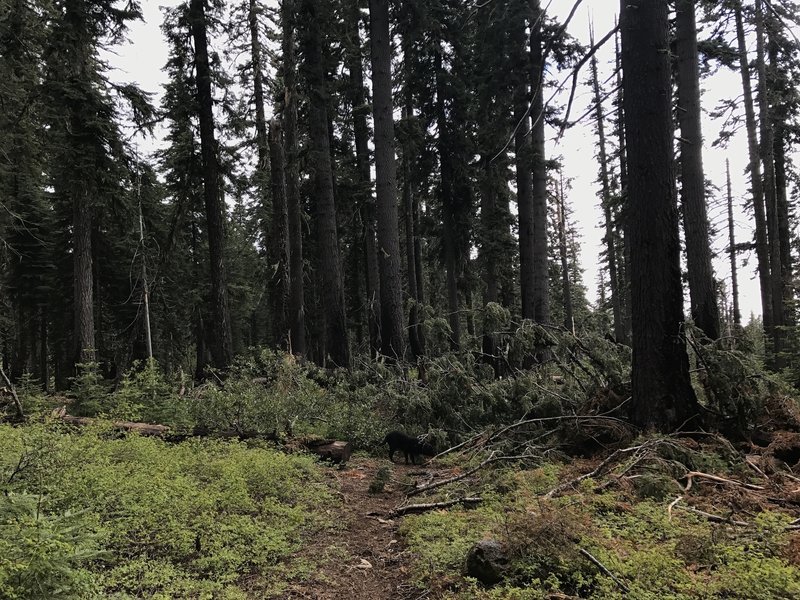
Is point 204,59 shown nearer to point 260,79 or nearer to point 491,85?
point 260,79

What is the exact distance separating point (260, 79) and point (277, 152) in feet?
10.8

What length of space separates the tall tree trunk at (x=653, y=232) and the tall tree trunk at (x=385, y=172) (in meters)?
6.59

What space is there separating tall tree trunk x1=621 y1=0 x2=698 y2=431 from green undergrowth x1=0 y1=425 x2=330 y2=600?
12.8 ft

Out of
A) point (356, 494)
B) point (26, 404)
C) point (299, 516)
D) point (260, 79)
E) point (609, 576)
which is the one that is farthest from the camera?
point (260, 79)

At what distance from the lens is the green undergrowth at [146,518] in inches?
111

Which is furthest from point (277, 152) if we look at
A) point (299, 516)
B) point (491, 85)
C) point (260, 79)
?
point (299, 516)

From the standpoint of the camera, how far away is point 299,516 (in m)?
4.62

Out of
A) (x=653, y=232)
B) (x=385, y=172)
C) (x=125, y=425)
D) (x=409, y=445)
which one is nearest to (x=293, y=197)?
(x=385, y=172)

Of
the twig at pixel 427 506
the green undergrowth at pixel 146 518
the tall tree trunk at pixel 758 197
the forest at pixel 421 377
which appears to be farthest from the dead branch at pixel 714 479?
the tall tree trunk at pixel 758 197

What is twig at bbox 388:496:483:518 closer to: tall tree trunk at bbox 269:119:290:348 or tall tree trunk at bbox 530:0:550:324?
tall tree trunk at bbox 530:0:550:324

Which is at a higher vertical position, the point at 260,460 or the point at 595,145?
the point at 595,145

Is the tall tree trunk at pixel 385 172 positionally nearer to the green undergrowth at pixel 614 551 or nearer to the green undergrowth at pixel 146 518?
the green undergrowth at pixel 146 518

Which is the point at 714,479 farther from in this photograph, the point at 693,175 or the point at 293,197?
the point at 293,197

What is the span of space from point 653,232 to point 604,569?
388 centimetres
